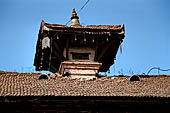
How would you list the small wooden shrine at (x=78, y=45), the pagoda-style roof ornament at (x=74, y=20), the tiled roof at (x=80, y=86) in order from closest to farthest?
the tiled roof at (x=80, y=86) → the small wooden shrine at (x=78, y=45) → the pagoda-style roof ornament at (x=74, y=20)

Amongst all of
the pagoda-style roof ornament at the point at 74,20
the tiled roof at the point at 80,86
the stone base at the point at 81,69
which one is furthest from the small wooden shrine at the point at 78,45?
the tiled roof at the point at 80,86

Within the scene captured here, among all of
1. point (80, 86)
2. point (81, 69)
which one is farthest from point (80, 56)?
point (80, 86)

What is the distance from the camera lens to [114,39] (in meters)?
16.2

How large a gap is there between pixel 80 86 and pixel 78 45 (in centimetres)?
452

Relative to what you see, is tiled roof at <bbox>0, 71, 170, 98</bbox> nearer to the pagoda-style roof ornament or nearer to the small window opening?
the small window opening

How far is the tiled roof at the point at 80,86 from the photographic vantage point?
10.8m

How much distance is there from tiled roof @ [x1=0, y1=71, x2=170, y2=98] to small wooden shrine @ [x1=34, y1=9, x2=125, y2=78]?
6.78 ft

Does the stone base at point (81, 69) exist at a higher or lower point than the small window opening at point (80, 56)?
lower

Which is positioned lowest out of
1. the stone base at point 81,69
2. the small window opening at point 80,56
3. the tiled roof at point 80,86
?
the tiled roof at point 80,86

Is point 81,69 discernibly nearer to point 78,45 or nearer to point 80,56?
point 80,56

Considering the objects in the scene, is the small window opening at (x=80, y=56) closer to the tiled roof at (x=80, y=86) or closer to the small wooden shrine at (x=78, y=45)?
the small wooden shrine at (x=78, y=45)

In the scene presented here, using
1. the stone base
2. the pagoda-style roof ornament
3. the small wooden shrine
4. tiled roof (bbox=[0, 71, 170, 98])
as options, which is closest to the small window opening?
the small wooden shrine

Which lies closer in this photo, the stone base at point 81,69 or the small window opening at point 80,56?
the stone base at point 81,69

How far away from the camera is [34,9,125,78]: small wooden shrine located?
610 inches
